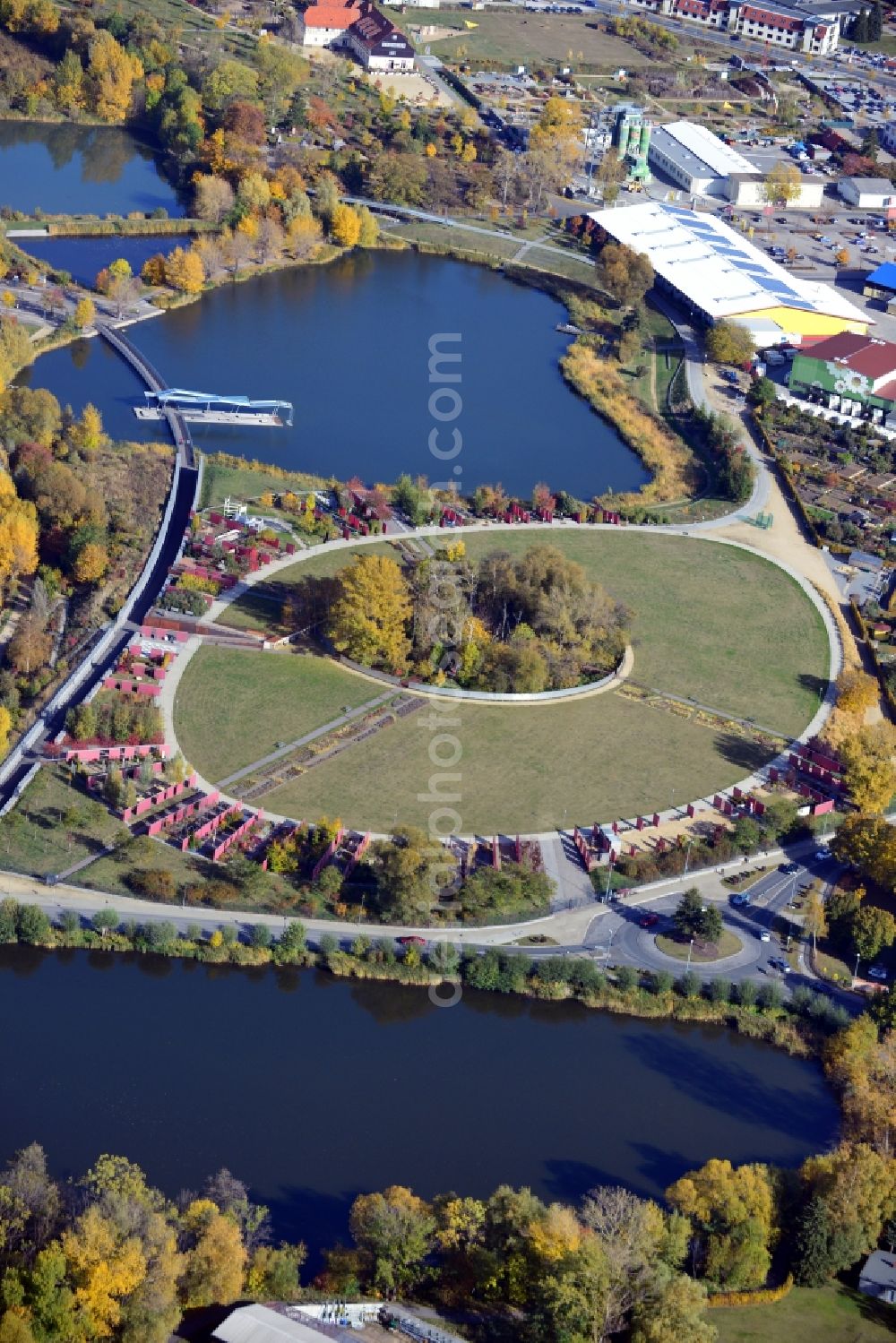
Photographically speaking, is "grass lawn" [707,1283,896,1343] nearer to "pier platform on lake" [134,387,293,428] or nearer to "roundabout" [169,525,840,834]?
"roundabout" [169,525,840,834]

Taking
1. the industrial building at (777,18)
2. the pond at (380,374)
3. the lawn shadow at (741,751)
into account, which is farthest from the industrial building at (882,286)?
the industrial building at (777,18)

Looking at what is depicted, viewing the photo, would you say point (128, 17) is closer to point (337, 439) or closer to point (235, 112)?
point (235, 112)

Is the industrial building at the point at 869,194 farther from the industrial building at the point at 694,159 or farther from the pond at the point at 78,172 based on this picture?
the pond at the point at 78,172

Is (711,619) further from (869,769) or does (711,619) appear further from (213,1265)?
(213,1265)

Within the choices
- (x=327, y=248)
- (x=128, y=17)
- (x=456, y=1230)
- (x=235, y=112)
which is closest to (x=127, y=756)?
(x=456, y=1230)

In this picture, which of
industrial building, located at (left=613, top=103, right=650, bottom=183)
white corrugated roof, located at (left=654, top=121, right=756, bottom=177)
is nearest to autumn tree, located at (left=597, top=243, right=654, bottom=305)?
industrial building, located at (left=613, top=103, right=650, bottom=183)

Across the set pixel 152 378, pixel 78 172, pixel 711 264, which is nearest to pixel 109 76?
pixel 78 172

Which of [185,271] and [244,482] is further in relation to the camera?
[185,271]
